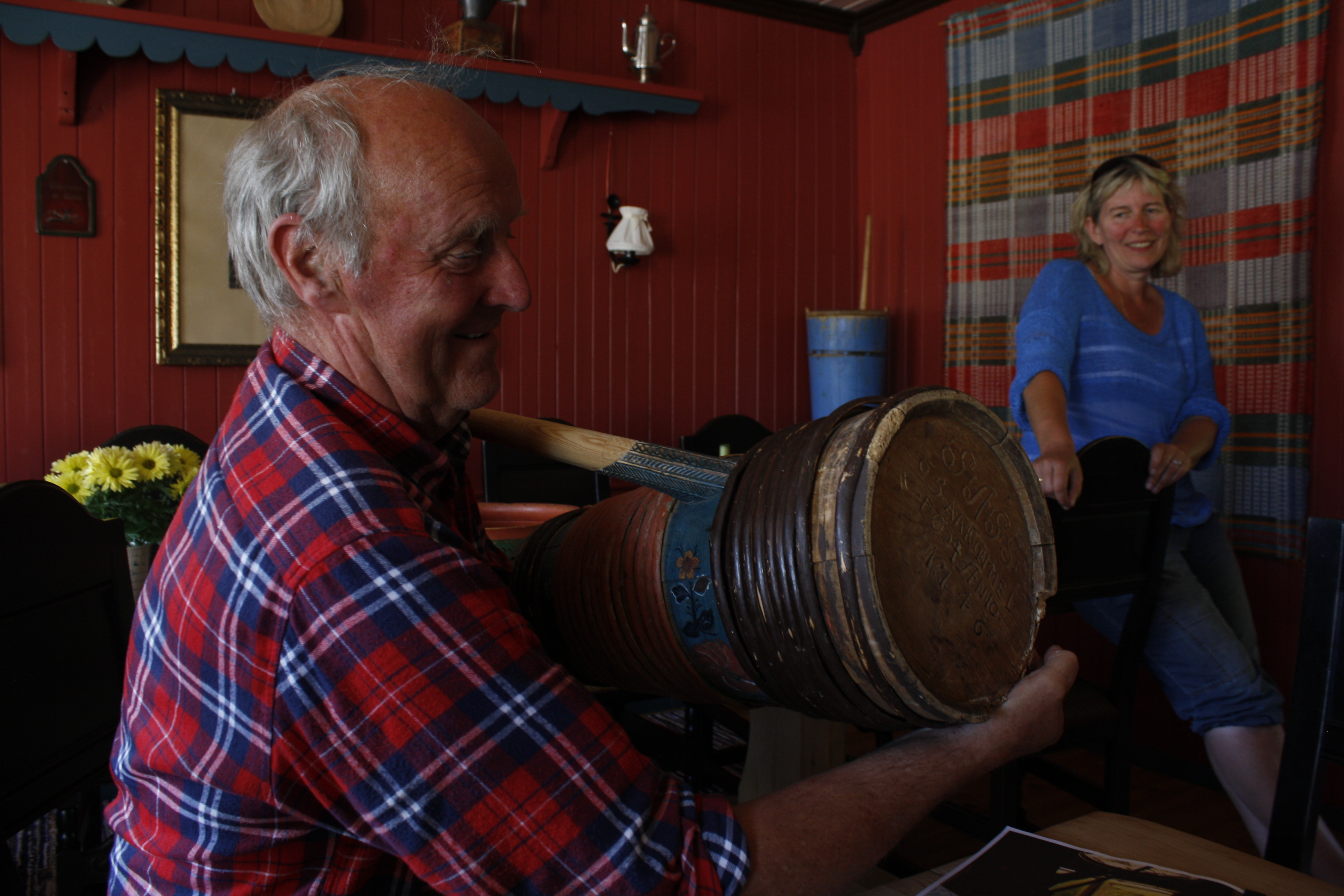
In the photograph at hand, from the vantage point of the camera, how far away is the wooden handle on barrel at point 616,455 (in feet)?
2.87

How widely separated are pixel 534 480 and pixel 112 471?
153 cm

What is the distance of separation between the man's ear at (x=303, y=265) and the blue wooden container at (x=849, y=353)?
2975 millimetres

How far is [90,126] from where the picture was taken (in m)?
3.06

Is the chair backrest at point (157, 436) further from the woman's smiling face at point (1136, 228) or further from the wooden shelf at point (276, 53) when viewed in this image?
the woman's smiling face at point (1136, 228)

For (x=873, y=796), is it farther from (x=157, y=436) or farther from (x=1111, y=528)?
(x=157, y=436)

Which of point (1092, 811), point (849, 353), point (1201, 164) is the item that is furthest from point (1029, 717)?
point (849, 353)

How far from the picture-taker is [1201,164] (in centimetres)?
310

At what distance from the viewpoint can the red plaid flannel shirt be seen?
2.10 ft

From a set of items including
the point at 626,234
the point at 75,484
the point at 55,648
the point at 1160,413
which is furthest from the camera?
the point at 626,234

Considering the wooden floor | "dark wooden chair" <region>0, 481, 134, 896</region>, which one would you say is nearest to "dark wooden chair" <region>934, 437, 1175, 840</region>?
the wooden floor

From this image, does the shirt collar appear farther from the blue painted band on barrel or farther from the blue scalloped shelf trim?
the blue scalloped shelf trim

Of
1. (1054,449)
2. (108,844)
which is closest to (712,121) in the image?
(1054,449)

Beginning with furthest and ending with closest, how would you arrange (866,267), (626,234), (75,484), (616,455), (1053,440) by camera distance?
(866,267)
(626,234)
(1053,440)
(75,484)
(616,455)

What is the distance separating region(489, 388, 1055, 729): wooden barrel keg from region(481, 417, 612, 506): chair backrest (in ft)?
6.69
